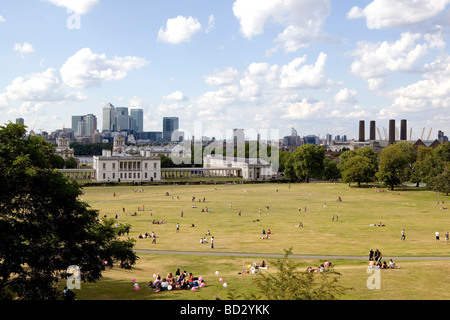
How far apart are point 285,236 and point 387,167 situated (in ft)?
201

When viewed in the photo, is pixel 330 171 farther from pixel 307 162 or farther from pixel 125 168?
pixel 125 168

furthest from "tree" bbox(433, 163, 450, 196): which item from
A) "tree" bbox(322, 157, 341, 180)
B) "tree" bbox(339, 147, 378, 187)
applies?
"tree" bbox(322, 157, 341, 180)

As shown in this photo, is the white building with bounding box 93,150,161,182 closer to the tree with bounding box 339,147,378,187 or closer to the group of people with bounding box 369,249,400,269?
the tree with bounding box 339,147,378,187

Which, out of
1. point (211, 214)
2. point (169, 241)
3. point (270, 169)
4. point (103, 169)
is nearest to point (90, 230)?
point (169, 241)

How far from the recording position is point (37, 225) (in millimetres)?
20922

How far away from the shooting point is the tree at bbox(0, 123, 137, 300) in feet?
66.1

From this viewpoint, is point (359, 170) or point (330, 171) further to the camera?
point (330, 171)

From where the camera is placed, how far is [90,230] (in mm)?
24766

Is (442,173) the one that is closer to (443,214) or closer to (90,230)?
(443,214)

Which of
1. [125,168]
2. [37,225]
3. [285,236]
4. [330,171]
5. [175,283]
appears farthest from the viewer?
[125,168]

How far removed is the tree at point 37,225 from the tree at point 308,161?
103 m

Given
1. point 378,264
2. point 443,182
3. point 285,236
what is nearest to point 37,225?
point 378,264

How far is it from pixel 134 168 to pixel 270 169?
45551mm

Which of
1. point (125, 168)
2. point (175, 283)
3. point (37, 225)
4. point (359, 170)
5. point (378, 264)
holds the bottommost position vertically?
point (175, 283)
